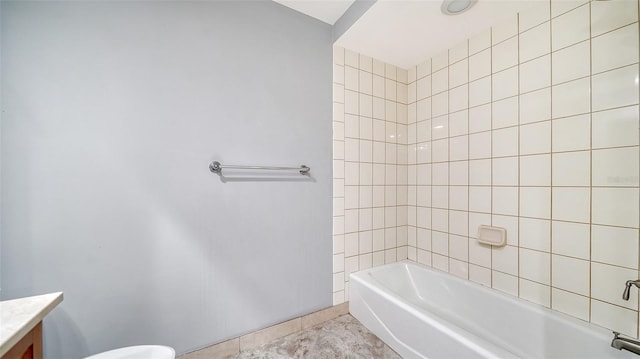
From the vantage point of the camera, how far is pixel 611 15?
104 centimetres

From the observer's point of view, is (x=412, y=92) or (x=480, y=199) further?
(x=412, y=92)

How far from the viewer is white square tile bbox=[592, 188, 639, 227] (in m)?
0.98

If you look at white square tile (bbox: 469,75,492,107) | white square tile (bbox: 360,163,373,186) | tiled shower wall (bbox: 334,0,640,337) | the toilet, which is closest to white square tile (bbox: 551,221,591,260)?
tiled shower wall (bbox: 334,0,640,337)

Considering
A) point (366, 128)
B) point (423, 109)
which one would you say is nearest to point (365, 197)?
point (366, 128)

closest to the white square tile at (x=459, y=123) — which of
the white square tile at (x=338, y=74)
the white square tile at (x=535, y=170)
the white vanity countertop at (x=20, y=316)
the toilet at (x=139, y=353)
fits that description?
the white square tile at (x=535, y=170)

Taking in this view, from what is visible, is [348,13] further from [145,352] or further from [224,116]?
[145,352]

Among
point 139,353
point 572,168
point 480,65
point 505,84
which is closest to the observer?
point 139,353

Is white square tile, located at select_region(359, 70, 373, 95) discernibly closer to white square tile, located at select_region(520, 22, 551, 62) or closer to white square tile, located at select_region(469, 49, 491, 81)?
white square tile, located at select_region(469, 49, 491, 81)

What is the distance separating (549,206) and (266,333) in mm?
1740

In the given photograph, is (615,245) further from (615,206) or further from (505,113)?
(505,113)

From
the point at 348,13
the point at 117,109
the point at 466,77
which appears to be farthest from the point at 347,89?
the point at 117,109

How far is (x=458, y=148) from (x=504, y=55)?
1.97 ft

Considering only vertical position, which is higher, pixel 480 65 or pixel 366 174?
pixel 480 65

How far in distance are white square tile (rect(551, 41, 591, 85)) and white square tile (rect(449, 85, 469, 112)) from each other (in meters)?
0.44
